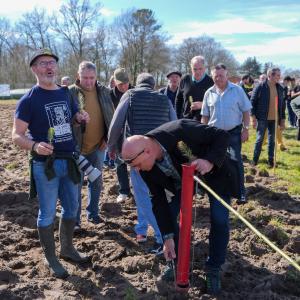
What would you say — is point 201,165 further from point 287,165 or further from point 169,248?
point 287,165

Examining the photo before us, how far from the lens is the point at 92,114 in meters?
3.91

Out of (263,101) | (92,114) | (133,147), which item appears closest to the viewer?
(133,147)

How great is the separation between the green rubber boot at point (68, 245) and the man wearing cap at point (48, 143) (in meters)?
0.22

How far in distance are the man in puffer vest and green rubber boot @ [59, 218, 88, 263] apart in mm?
754

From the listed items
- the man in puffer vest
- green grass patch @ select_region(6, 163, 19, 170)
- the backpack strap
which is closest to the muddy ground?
the man in puffer vest

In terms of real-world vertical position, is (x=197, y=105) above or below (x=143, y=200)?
above

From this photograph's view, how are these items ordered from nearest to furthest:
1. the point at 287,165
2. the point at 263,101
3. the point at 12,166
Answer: the point at 12,166
the point at 263,101
the point at 287,165

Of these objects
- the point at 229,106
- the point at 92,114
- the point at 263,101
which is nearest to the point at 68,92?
the point at 92,114

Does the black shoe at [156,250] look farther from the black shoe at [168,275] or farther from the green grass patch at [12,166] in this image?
the green grass patch at [12,166]

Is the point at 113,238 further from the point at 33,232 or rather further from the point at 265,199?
the point at 265,199

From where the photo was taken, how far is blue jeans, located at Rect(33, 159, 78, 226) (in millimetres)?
2820

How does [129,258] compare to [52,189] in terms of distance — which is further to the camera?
[129,258]

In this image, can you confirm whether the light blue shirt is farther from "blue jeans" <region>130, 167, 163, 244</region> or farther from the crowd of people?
"blue jeans" <region>130, 167, 163, 244</region>

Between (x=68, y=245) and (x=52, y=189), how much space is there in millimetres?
773
